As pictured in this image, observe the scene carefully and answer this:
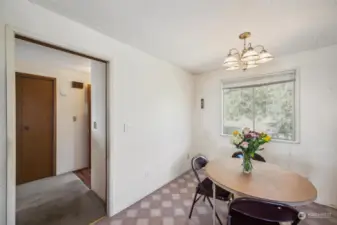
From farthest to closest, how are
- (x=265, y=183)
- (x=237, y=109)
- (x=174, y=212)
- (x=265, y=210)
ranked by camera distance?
1. (x=237, y=109)
2. (x=174, y=212)
3. (x=265, y=183)
4. (x=265, y=210)

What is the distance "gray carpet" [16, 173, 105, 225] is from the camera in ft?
6.88

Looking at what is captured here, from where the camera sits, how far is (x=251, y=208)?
3.91ft

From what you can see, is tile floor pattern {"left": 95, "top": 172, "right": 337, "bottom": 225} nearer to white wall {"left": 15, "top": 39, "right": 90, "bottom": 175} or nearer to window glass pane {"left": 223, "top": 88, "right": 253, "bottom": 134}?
window glass pane {"left": 223, "top": 88, "right": 253, "bottom": 134}

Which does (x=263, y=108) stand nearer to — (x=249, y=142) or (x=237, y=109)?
(x=237, y=109)

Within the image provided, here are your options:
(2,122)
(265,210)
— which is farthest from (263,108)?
(2,122)

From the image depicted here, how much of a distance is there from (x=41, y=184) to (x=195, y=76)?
388cm

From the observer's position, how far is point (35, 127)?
3.26m

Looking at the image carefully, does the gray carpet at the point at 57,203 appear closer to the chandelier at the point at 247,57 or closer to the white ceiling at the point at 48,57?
the white ceiling at the point at 48,57

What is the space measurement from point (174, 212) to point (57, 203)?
68.6 inches

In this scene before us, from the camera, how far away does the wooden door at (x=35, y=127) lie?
309 centimetres

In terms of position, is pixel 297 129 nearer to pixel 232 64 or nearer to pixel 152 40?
pixel 232 64

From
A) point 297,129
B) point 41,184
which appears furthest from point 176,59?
point 41,184

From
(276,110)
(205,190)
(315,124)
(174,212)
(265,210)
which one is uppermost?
(276,110)

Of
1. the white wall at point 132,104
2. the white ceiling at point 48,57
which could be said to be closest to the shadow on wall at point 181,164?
the white wall at point 132,104
